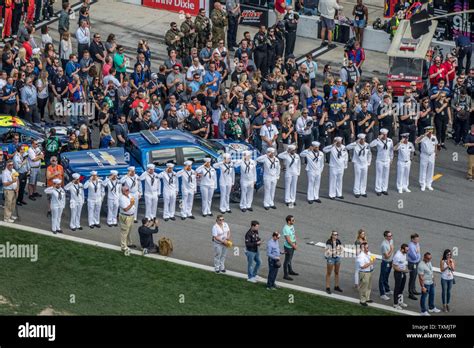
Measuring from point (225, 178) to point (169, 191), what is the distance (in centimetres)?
153

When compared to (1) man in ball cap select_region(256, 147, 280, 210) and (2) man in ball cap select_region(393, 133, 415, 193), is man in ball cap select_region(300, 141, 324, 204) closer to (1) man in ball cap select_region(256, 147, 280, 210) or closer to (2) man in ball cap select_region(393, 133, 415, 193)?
(1) man in ball cap select_region(256, 147, 280, 210)

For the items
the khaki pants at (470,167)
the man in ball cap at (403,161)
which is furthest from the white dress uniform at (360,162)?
the khaki pants at (470,167)

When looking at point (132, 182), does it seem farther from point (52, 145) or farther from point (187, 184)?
point (52, 145)

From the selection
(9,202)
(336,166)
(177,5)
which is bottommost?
(9,202)

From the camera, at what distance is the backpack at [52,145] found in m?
39.8

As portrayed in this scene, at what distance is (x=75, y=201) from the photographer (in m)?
37.2

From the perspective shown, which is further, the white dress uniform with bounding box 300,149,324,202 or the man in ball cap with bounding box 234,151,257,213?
the white dress uniform with bounding box 300,149,324,202

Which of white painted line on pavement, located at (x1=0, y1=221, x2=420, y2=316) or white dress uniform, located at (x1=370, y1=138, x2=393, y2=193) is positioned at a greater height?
white dress uniform, located at (x1=370, y1=138, x2=393, y2=193)

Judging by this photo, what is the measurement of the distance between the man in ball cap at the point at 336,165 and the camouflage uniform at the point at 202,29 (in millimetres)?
8197

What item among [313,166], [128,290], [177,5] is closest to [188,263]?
[128,290]

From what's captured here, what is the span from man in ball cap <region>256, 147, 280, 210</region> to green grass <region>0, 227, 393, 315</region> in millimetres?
4453

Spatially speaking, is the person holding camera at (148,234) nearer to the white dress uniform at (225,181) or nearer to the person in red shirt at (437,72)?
the white dress uniform at (225,181)

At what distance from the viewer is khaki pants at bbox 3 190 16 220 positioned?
37.4m

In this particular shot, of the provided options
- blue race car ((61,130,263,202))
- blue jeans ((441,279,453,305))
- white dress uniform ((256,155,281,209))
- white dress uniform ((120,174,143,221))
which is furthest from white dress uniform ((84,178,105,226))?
blue jeans ((441,279,453,305))
